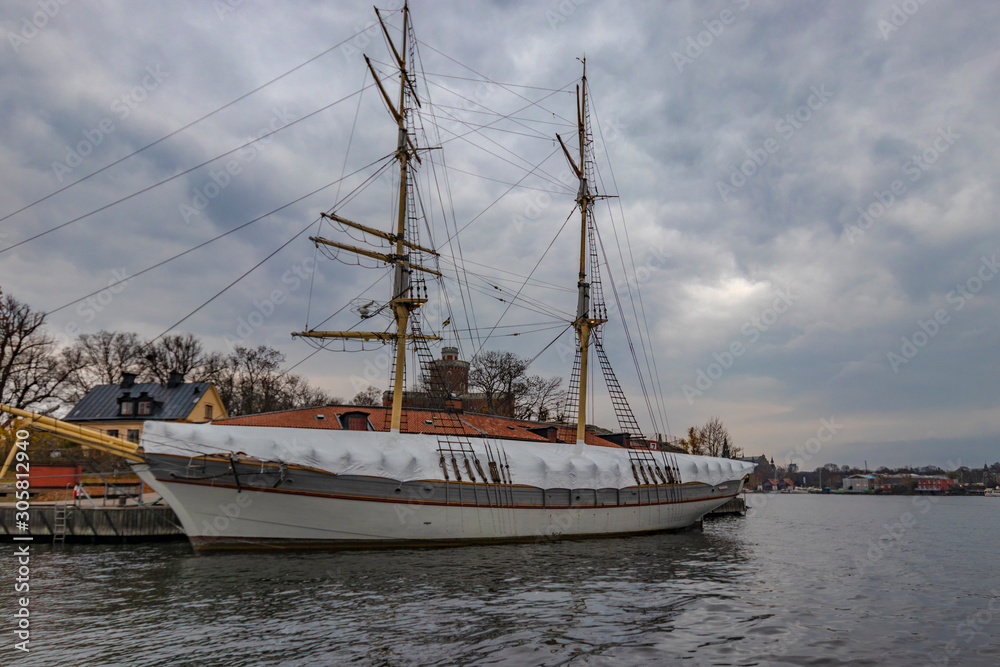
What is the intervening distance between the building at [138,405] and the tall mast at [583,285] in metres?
31.9

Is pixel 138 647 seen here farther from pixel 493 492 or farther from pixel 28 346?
pixel 28 346

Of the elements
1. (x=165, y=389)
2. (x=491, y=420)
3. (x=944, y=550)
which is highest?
(x=165, y=389)

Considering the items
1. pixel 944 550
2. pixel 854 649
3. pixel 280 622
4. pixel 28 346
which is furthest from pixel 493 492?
pixel 28 346

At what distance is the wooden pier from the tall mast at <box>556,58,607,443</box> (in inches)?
766

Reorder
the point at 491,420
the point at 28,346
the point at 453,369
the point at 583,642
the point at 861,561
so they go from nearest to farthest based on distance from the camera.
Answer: the point at 583,642 < the point at 861,561 < the point at 491,420 < the point at 28,346 < the point at 453,369

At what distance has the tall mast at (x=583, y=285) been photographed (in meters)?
32.3

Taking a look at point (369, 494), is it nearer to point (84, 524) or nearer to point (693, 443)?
point (84, 524)

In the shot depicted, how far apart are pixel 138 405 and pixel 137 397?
69cm

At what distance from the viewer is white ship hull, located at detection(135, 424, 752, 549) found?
782 inches

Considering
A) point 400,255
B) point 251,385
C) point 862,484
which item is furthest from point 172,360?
point 862,484

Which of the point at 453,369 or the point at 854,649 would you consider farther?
the point at 453,369

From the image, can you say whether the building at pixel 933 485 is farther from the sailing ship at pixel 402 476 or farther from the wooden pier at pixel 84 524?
the wooden pier at pixel 84 524

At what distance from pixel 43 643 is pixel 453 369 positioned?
44697 millimetres

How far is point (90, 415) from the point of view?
49.2m
